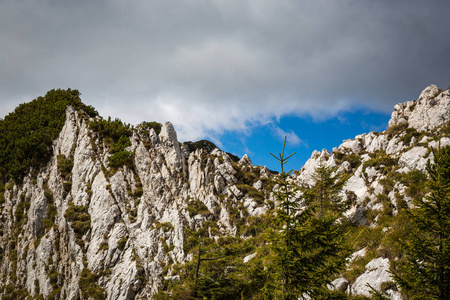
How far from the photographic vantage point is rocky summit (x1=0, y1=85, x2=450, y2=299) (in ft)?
97.8

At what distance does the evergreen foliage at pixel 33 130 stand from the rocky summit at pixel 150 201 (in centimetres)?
492

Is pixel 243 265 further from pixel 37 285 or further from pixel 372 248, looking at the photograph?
pixel 37 285

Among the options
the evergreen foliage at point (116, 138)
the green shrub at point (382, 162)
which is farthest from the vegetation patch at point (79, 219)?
the green shrub at point (382, 162)

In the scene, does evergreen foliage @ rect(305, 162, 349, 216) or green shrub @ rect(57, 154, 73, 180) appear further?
green shrub @ rect(57, 154, 73, 180)

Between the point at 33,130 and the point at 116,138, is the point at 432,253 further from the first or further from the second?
the point at 33,130

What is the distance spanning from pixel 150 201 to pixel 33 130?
44826mm

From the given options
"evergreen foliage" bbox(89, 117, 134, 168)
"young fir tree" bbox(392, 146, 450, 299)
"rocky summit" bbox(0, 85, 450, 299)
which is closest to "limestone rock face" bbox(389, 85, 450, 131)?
"rocky summit" bbox(0, 85, 450, 299)

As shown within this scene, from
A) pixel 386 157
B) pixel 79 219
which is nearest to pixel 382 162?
pixel 386 157

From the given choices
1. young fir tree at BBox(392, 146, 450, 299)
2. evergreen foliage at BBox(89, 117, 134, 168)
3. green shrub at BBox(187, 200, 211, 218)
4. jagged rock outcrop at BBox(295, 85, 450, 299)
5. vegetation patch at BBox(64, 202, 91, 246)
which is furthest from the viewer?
evergreen foliage at BBox(89, 117, 134, 168)

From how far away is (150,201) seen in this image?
38.9 metres

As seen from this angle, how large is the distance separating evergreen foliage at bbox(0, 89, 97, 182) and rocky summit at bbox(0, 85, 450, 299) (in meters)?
4.92

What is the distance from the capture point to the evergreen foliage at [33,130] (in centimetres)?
5466

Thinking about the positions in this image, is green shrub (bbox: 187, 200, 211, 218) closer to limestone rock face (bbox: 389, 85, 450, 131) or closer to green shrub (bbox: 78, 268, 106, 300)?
green shrub (bbox: 78, 268, 106, 300)

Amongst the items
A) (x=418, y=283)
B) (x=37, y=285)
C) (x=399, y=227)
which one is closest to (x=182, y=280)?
(x=399, y=227)
